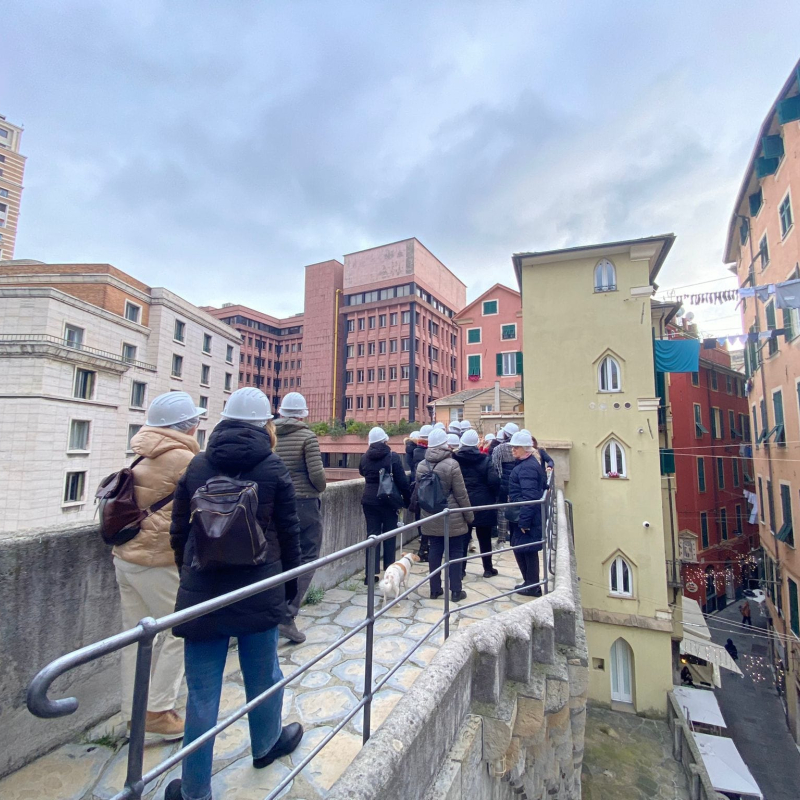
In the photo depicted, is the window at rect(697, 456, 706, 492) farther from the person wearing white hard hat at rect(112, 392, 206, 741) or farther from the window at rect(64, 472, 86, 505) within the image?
the window at rect(64, 472, 86, 505)

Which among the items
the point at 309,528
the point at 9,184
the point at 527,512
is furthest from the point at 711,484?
the point at 9,184

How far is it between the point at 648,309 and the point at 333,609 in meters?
15.0

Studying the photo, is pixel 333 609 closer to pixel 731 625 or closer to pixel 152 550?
pixel 152 550

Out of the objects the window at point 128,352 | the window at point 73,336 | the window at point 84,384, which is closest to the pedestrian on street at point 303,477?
the window at point 84,384

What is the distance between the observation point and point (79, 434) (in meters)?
25.9

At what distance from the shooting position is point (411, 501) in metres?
5.66

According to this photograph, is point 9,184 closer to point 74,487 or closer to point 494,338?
point 74,487

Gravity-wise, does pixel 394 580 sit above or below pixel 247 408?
below

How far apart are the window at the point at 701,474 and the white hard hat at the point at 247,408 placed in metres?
29.2

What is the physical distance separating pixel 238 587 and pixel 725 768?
51.9ft

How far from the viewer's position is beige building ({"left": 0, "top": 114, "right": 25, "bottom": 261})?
70.1 m

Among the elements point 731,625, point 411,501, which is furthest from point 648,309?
point 731,625

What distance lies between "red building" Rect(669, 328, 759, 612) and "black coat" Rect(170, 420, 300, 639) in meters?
25.2

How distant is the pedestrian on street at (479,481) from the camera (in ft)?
18.8
